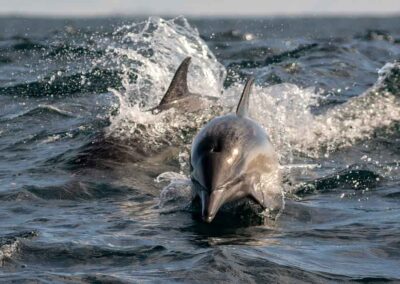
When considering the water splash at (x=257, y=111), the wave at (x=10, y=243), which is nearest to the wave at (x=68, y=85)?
the water splash at (x=257, y=111)

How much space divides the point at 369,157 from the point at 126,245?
17.1 feet

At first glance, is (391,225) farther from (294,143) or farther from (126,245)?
(294,143)

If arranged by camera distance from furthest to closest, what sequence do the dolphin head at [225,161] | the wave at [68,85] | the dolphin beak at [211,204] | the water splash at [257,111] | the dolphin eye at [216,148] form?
the wave at [68,85]
the water splash at [257,111]
the dolphin eye at [216,148]
the dolphin head at [225,161]
the dolphin beak at [211,204]

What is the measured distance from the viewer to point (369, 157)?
1262 centimetres

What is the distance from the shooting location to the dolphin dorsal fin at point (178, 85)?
13297 millimetres

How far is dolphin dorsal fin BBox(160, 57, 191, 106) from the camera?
43.6 ft

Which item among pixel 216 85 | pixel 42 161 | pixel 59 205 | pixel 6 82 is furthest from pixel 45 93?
pixel 59 205

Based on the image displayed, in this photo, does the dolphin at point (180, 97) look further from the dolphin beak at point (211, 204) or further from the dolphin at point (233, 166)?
the dolphin beak at point (211, 204)

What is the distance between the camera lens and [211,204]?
8.25m

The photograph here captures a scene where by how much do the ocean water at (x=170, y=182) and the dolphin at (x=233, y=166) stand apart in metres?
0.29

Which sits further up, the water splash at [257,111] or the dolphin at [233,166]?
the dolphin at [233,166]

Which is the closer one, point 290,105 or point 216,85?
point 290,105

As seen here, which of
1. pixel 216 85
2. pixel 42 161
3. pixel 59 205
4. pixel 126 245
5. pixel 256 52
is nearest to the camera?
pixel 126 245

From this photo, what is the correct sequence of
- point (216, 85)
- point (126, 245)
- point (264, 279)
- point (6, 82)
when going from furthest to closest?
point (6, 82) → point (216, 85) → point (126, 245) → point (264, 279)
